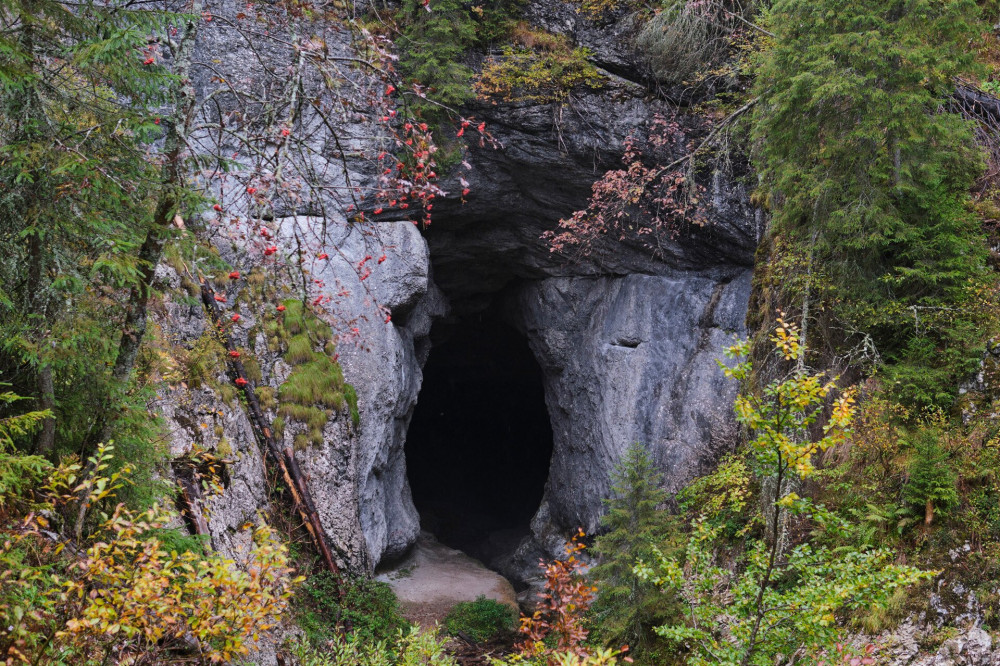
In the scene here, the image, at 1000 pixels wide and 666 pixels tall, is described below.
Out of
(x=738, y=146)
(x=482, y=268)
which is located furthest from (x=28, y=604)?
(x=482, y=268)

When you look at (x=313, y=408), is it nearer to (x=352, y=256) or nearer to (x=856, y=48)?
(x=352, y=256)

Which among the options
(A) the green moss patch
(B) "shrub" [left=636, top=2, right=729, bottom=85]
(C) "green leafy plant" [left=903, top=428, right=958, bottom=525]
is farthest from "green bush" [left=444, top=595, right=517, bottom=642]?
(B) "shrub" [left=636, top=2, right=729, bottom=85]

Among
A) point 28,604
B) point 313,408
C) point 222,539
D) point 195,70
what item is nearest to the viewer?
point 28,604

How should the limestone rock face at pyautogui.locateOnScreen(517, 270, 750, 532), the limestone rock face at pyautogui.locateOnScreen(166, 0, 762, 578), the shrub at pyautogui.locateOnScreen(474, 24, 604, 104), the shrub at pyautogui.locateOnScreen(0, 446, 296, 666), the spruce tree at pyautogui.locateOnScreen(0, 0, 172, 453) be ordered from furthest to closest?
the limestone rock face at pyautogui.locateOnScreen(517, 270, 750, 532) < the shrub at pyautogui.locateOnScreen(474, 24, 604, 104) < the limestone rock face at pyautogui.locateOnScreen(166, 0, 762, 578) < the spruce tree at pyautogui.locateOnScreen(0, 0, 172, 453) < the shrub at pyautogui.locateOnScreen(0, 446, 296, 666)

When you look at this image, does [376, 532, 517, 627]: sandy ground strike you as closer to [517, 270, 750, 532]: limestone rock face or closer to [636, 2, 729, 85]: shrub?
[517, 270, 750, 532]: limestone rock face

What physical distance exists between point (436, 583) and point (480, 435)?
9.96m

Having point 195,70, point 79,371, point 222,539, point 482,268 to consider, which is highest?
point 195,70

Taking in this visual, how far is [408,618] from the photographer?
29.3ft

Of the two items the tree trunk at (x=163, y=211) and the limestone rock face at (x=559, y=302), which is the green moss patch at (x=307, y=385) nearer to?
the limestone rock face at (x=559, y=302)

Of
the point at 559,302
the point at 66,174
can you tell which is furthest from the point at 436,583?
the point at 66,174

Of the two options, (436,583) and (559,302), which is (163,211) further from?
(559,302)

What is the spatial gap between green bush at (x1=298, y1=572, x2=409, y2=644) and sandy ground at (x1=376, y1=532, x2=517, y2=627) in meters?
0.76

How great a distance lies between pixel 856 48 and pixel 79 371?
6.45m

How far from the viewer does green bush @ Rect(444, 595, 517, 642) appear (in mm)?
8836
